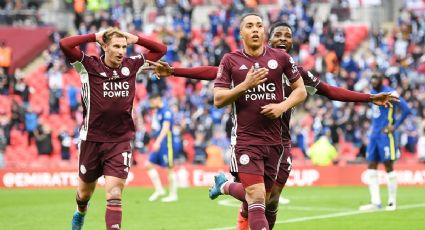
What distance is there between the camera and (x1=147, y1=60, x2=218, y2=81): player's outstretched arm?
1141cm

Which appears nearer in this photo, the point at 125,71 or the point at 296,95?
the point at 296,95

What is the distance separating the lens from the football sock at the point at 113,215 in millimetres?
11211

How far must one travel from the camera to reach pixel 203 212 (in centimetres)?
1773

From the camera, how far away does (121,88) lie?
11.9 metres

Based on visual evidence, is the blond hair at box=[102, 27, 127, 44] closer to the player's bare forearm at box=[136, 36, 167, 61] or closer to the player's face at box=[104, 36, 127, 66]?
the player's face at box=[104, 36, 127, 66]

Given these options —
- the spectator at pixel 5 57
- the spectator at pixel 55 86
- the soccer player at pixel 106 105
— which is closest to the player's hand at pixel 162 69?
the soccer player at pixel 106 105

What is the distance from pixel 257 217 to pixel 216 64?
2300 cm

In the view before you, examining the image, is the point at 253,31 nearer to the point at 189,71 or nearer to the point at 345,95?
the point at 189,71

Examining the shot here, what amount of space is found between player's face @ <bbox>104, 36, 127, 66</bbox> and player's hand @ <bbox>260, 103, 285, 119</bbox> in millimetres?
2265

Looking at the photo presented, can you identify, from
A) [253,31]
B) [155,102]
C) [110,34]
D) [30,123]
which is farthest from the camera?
[30,123]

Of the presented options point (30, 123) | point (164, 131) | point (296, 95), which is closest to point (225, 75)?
point (296, 95)

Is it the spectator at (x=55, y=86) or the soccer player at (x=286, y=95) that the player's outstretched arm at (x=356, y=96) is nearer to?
the soccer player at (x=286, y=95)

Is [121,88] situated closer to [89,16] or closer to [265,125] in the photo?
[265,125]

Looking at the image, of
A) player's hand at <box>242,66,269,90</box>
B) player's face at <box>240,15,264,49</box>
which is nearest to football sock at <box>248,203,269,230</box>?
player's hand at <box>242,66,269,90</box>
